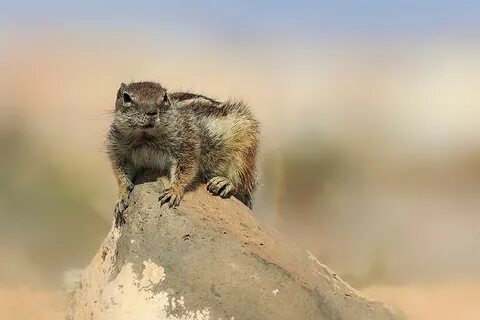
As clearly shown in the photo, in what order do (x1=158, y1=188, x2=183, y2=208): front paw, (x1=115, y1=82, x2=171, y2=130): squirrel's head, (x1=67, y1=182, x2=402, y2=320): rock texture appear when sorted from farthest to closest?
1. (x1=115, y1=82, x2=171, y2=130): squirrel's head
2. (x1=158, y1=188, x2=183, y2=208): front paw
3. (x1=67, y1=182, x2=402, y2=320): rock texture

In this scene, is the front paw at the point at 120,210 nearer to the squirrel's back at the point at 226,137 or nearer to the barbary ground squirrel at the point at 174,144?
the barbary ground squirrel at the point at 174,144

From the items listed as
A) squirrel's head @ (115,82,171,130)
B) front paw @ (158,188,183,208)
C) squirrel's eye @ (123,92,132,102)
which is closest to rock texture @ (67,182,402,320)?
front paw @ (158,188,183,208)

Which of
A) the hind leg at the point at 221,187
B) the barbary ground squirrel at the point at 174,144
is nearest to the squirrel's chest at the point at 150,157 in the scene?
the barbary ground squirrel at the point at 174,144

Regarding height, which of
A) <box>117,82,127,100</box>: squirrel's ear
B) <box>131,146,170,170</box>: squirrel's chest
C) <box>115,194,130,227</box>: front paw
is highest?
<box>117,82,127,100</box>: squirrel's ear

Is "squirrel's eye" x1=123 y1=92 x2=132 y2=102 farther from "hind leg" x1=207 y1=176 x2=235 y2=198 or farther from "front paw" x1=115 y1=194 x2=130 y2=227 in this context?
"hind leg" x1=207 y1=176 x2=235 y2=198

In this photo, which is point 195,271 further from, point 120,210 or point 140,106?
point 140,106

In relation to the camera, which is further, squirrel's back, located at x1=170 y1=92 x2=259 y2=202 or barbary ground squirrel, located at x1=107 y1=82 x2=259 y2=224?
squirrel's back, located at x1=170 y1=92 x2=259 y2=202

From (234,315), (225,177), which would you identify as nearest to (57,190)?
(225,177)

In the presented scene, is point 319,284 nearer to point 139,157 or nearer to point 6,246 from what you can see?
point 139,157

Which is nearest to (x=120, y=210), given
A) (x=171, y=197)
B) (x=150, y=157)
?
(x=171, y=197)
